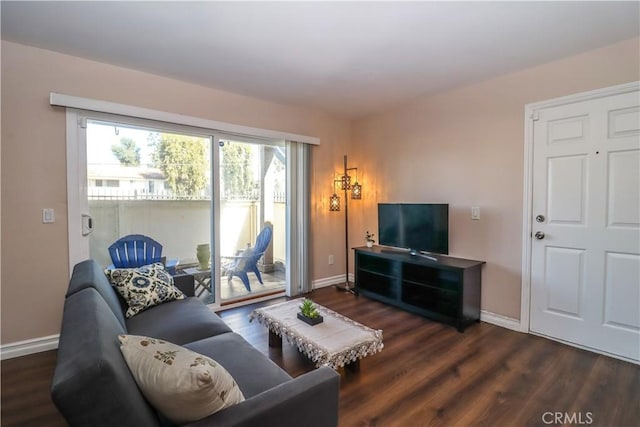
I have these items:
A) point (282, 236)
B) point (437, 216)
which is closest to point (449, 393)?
point (437, 216)

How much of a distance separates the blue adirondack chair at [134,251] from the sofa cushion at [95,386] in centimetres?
226

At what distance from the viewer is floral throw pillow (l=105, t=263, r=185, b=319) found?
2252mm

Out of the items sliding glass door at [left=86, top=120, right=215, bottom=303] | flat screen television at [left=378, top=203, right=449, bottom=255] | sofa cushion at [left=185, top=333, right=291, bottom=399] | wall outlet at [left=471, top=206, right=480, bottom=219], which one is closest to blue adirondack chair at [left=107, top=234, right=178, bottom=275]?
sliding glass door at [left=86, top=120, right=215, bottom=303]

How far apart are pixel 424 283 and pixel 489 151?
5.03ft

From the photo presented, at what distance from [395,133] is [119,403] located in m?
3.92

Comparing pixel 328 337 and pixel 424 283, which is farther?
pixel 424 283

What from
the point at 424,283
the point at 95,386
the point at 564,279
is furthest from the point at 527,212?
the point at 95,386

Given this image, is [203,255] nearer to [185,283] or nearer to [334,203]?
[185,283]

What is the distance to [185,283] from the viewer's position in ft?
9.04

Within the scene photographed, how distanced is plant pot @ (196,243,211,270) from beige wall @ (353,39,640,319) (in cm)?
249

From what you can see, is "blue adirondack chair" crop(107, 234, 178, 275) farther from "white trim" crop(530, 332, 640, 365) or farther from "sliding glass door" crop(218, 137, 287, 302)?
"white trim" crop(530, 332, 640, 365)

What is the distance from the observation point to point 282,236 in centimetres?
420

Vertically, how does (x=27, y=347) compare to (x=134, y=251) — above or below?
below

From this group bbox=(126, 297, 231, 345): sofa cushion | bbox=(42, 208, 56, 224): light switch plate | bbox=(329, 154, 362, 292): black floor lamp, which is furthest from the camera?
bbox=(329, 154, 362, 292): black floor lamp
